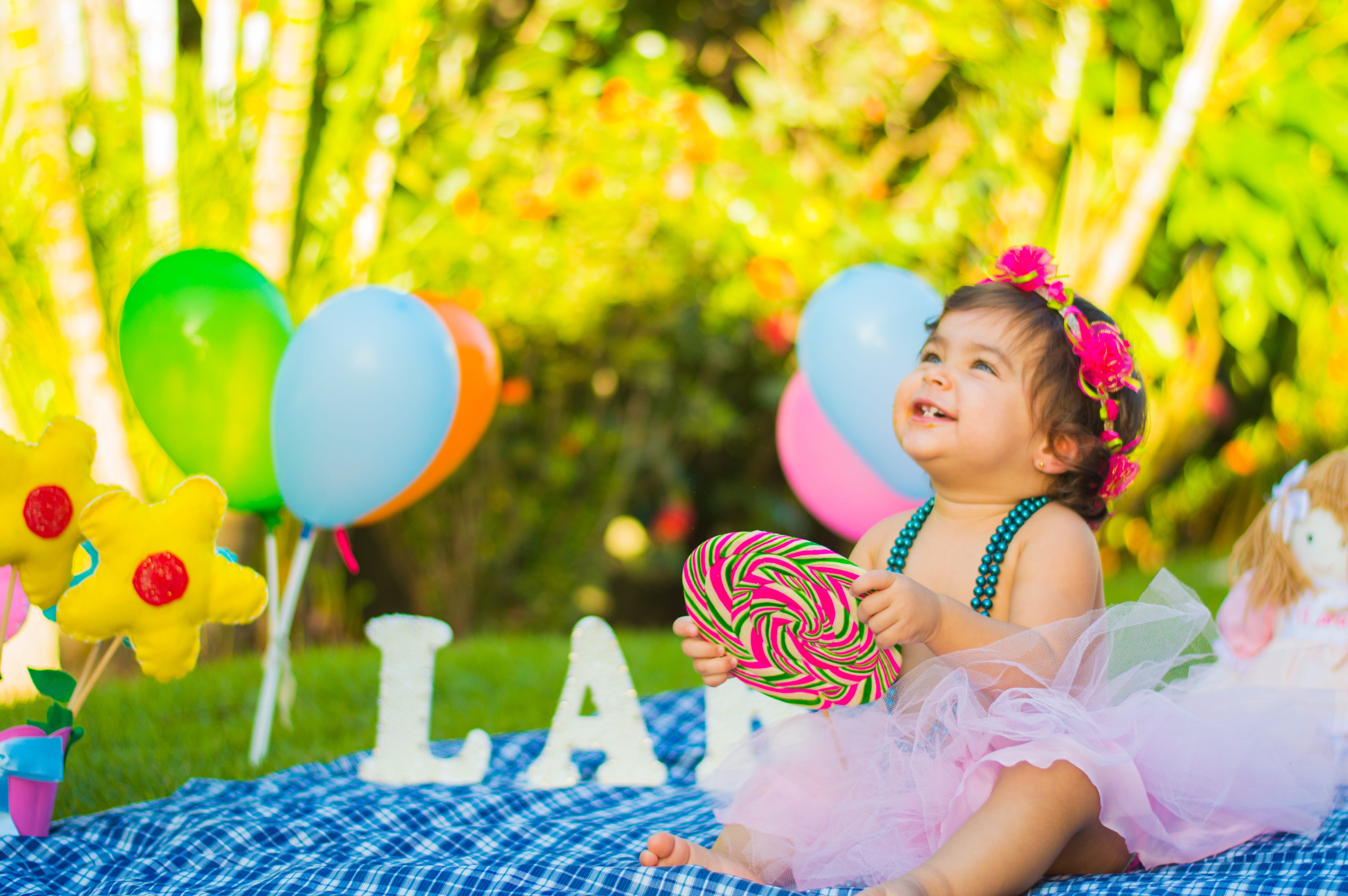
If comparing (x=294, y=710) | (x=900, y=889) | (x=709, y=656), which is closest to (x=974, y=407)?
(x=709, y=656)

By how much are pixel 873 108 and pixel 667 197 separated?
3.23 feet

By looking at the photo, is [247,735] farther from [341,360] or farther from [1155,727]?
[1155,727]

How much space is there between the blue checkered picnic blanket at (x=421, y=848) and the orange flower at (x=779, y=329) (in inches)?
79.7

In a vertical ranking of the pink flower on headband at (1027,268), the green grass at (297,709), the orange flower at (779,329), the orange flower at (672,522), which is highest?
the orange flower at (779,329)

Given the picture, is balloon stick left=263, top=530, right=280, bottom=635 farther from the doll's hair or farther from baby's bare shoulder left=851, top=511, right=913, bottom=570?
the doll's hair

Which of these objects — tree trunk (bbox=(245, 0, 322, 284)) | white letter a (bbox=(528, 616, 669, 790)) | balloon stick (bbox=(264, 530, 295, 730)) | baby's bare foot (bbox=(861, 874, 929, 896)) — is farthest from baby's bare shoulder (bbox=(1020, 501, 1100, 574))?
tree trunk (bbox=(245, 0, 322, 284))

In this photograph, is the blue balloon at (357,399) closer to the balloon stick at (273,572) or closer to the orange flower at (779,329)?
the balloon stick at (273,572)

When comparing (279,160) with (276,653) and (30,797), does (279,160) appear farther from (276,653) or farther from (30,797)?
(30,797)

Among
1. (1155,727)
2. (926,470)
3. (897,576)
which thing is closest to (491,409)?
(926,470)

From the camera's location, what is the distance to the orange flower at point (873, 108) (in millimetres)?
4234

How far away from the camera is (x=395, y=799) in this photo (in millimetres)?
1826

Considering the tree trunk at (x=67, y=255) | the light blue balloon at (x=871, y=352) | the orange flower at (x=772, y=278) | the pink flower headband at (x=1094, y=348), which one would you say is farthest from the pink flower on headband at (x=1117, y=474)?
the tree trunk at (x=67, y=255)

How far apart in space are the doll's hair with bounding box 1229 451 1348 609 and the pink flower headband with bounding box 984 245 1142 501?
1.53 ft

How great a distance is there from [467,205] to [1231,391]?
3706 mm
